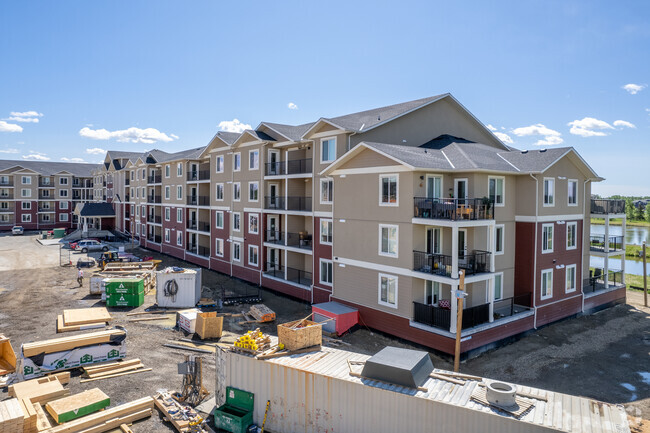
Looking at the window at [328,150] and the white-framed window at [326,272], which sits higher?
the window at [328,150]

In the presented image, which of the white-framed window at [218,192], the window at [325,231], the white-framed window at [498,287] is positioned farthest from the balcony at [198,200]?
the white-framed window at [498,287]

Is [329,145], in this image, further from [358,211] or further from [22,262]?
[22,262]

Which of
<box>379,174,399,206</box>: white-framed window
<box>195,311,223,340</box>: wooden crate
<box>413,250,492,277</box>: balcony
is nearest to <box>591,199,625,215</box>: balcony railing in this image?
<box>413,250,492,277</box>: balcony

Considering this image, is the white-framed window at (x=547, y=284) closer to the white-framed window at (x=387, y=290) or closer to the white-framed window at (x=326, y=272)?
the white-framed window at (x=387, y=290)

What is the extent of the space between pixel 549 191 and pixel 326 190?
1301 cm

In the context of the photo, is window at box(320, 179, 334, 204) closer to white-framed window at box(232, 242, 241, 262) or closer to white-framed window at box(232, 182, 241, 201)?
white-framed window at box(232, 182, 241, 201)

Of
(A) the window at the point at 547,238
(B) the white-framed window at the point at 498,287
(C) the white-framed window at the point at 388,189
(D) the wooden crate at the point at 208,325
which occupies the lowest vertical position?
(D) the wooden crate at the point at 208,325

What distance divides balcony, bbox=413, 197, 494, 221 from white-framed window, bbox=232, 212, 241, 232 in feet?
61.3

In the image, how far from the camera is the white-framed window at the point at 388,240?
67.6 ft

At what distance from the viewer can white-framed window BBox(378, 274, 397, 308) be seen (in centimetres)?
2069

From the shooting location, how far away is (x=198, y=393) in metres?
14.4

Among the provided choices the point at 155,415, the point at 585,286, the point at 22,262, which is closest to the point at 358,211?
the point at 155,415

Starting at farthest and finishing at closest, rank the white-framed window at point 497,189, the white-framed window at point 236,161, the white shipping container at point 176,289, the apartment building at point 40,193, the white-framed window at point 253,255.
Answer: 1. the apartment building at point 40,193
2. the white-framed window at point 236,161
3. the white-framed window at point 253,255
4. the white shipping container at point 176,289
5. the white-framed window at point 497,189

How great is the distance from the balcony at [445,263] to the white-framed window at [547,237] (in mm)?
4666
